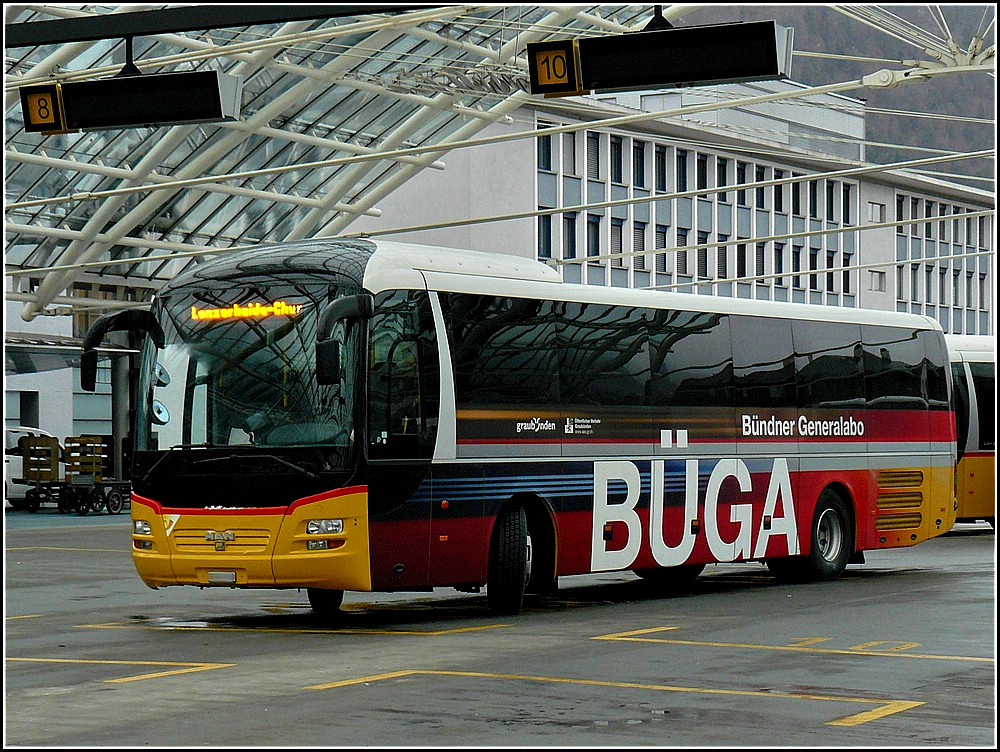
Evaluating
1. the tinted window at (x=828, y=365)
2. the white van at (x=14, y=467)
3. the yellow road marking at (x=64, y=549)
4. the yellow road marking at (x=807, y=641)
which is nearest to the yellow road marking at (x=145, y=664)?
the yellow road marking at (x=807, y=641)

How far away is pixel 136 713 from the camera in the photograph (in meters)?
10.2

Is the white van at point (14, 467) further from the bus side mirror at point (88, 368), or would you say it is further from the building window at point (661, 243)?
the building window at point (661, 243)

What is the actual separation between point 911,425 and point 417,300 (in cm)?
876

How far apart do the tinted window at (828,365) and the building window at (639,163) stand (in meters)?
48.9

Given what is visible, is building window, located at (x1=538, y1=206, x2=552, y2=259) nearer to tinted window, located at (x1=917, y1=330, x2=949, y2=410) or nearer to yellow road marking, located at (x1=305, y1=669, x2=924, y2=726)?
tinted window, located at (x1=917, y1=330, x2=949, y2=410)

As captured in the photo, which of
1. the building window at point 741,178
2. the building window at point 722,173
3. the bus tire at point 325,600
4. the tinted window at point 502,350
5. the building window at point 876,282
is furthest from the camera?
the building window at point 876,282

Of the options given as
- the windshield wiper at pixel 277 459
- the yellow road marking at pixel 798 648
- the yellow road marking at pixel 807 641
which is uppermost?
the windshield wiper at pixel 277 459

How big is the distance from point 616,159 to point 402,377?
54324 millimetres

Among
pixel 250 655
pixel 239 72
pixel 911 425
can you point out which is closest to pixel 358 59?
pixel 239 72

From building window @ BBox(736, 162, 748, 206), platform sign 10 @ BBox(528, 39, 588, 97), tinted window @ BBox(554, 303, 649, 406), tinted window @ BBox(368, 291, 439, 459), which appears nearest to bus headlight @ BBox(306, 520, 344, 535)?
tinted window @ BBox(368, 291, 439, 459)

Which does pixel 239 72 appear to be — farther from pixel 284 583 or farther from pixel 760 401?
pixel 284 583

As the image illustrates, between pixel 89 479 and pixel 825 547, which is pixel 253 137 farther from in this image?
pixel 825 547

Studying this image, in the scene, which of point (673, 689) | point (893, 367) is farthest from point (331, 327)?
point (893, 367)

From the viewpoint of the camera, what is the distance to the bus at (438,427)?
1561cm
